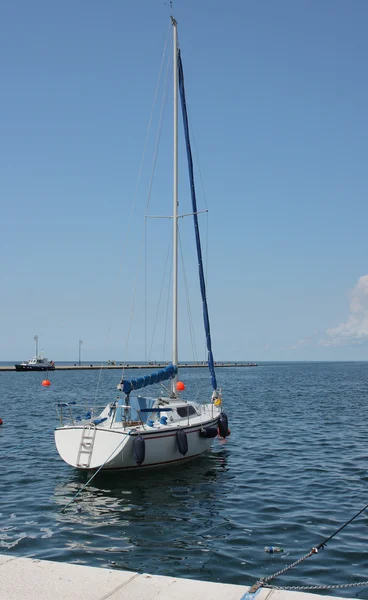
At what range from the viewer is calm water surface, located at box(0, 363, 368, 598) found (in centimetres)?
1129

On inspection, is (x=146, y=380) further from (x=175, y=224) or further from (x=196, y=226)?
(x=196, y=226)

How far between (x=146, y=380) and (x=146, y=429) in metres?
2.99

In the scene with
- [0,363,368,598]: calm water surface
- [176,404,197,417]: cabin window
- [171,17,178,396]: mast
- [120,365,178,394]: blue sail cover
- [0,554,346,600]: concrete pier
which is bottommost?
[0,363,368,598]: calm water surface

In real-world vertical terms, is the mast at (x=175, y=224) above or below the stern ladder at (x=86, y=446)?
above

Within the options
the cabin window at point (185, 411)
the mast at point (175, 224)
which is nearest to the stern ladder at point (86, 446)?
the cabin window at point (185, 411)

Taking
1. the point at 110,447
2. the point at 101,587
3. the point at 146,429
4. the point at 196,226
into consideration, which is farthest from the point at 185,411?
the point at 101,587

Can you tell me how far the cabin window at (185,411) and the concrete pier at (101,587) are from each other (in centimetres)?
1414

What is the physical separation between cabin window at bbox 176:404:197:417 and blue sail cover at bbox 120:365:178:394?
4.91 ft

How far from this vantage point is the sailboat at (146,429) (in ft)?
58.7

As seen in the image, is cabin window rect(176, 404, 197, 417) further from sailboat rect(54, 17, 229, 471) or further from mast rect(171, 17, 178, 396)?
mast rect(171, 17, 178, 396)

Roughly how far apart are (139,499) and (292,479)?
18.0ft

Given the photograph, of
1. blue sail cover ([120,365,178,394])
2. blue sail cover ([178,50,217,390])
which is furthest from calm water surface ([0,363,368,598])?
blue sail cover ([178,50,217,390])

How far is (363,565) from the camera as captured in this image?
11250mm

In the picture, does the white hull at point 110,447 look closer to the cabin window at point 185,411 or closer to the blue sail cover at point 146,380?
the blue sail cover at point 146,380
